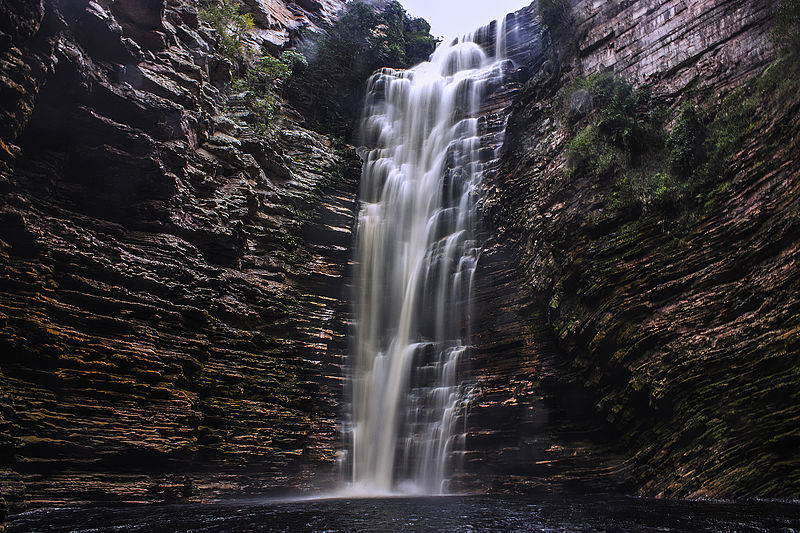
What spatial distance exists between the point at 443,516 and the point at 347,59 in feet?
75.0

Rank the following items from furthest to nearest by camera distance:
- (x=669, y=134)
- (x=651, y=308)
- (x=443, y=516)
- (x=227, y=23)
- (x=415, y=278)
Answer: (x=227, y=23)
(x=415, y=278)
(x=669, y=134)
(x=651, y=308)
(x=443, y=516)

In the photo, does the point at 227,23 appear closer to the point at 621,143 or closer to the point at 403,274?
the point at 403,274

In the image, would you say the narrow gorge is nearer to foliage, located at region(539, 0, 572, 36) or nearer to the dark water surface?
foliage, located at region(539, 0, 572, 36)

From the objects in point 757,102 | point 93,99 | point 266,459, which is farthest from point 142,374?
point 757,102

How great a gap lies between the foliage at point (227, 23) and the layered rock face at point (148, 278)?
1698 millimetres

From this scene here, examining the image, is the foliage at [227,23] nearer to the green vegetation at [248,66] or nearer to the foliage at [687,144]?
the green vegetation at [248,66]

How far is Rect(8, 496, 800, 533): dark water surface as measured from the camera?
6746 millimetres

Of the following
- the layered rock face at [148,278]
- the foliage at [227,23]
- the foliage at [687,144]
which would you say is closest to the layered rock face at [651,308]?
the foliage at [687,144]

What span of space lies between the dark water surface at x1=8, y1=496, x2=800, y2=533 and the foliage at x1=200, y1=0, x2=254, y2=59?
54.0 feet

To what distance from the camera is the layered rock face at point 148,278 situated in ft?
32.7

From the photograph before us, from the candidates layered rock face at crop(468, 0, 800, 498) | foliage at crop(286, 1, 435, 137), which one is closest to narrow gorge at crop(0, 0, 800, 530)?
layered rock face at crop(468, 0, 800, 498)

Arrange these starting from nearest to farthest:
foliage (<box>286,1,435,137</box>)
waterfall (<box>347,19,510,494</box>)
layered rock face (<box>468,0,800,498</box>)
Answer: layered rock face (<box>468,0,800,498</box>) < waterfall (<box>347,19,510,494</box>) < foliage (<box>286,1,435,137</box>)

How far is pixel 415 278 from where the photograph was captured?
16.2 meters

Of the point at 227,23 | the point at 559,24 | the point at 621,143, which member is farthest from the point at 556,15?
the point at 227,23
